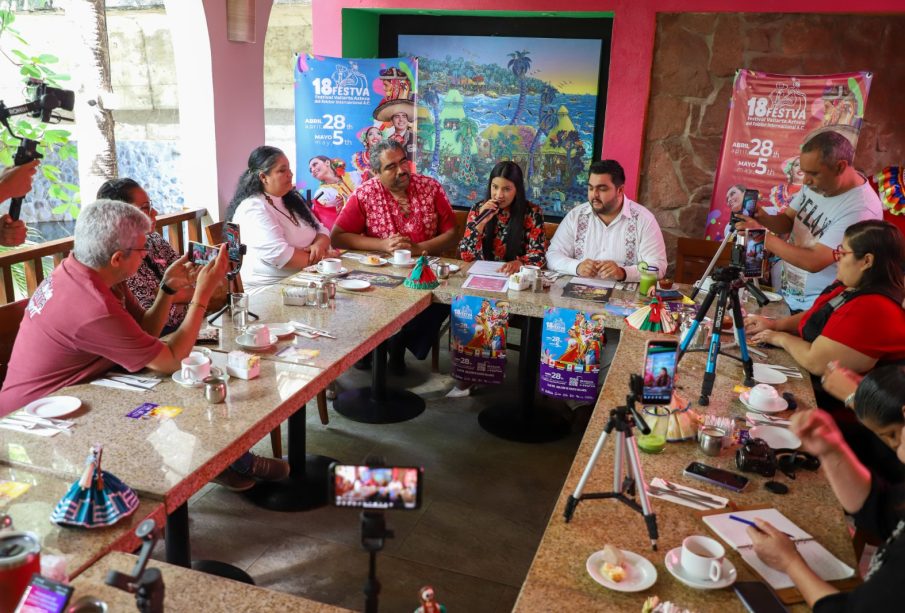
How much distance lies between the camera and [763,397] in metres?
2.50

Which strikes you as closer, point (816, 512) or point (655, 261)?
point (816, 512)

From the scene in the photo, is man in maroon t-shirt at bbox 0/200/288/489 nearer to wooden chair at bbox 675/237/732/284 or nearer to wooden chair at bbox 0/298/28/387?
wooden chair at bbox 0/298/28/387

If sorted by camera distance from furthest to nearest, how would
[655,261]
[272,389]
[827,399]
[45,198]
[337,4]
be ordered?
[45,198], [337,4], [655,261], [827,399], [272,389]

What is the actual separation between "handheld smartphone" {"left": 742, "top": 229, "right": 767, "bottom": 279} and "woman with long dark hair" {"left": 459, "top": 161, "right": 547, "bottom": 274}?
157 centimetres

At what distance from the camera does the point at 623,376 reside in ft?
8.97

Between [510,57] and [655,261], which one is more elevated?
[510,57]

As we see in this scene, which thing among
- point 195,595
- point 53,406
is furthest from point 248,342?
point 195,595

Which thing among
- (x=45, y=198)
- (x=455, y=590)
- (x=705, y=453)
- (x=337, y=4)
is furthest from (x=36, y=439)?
(x=45, y=198)

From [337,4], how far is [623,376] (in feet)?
14.9

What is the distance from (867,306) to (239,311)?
2.40 metres

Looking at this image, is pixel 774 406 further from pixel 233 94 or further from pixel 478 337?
pixel 233 94

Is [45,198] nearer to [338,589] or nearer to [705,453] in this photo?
[338,589]

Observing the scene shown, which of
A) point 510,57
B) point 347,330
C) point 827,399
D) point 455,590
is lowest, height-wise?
point 455,590

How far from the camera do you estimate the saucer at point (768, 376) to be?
9.01 ft
